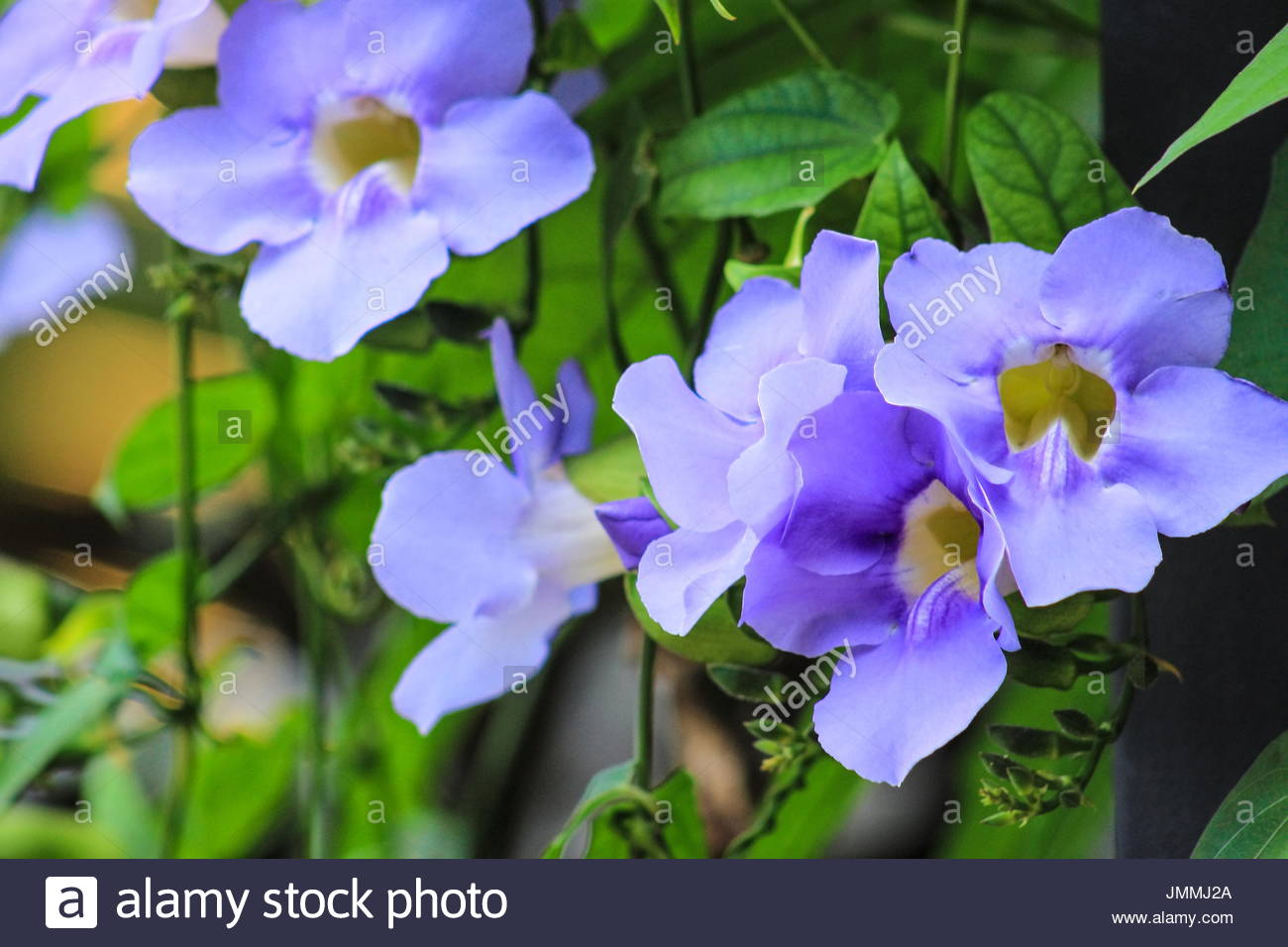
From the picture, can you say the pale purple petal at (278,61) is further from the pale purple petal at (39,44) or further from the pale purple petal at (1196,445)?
the pale purple petal at (1196,445)

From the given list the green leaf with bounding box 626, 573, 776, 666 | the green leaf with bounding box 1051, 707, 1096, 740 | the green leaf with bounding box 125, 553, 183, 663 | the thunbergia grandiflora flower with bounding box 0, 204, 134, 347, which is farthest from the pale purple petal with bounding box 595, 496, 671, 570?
the thunbergia grandiflora flower with bounding box 0, 204, 134, 347

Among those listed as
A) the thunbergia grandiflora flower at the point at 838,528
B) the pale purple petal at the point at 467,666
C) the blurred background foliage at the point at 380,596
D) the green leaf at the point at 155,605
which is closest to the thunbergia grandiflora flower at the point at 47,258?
the blurred background foliage at the point at 380,596

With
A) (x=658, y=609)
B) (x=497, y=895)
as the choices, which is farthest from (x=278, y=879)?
(x=658, y=609)

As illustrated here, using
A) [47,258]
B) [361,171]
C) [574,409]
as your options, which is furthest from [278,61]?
[47,258]

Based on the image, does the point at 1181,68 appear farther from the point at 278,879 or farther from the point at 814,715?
the point at 278,879

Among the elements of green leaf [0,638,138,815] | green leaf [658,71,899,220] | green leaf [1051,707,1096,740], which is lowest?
green leaf [0,638,138,815]

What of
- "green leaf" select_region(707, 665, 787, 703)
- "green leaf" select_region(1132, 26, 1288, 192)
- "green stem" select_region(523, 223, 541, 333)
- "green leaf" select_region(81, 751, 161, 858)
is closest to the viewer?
"green leaf" select_region(1132, 26, 1288, 192)

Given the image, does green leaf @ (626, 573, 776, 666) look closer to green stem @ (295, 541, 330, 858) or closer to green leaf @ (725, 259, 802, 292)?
green leaf @ (725, 259, 802, 292)
